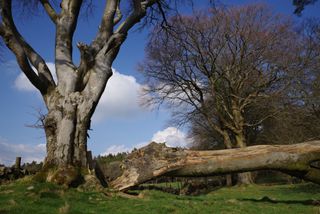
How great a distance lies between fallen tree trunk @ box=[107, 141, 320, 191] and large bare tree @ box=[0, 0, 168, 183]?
1395mm

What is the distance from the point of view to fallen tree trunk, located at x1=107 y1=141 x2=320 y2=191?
9344 mm

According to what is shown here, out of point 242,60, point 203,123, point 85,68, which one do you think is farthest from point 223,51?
point 85,68

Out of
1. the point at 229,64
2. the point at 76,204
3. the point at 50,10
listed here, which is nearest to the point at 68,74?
the point at 50,10

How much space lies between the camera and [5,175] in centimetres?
1422

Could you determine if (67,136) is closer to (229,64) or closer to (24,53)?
(24,53)

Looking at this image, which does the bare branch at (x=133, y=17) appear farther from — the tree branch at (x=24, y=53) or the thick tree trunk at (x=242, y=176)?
the thick tree trunk at (x=242, y=176)

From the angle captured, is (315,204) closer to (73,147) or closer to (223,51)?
(73,147)

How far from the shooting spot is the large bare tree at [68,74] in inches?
368

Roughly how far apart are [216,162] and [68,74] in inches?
202

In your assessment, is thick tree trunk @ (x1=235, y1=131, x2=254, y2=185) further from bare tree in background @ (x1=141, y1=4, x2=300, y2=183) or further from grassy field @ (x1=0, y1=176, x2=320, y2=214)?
grassy field @ (x1=0, y1=176, x2=320, y2=214)

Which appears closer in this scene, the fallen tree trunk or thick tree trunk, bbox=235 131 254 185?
the fallen tree trunk

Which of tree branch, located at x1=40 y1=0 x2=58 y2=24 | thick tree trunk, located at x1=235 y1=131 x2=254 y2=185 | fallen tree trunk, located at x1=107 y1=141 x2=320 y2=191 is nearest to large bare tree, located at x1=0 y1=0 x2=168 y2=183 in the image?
tree branch, located at x1=40 y1=0 x2=58 y2=24

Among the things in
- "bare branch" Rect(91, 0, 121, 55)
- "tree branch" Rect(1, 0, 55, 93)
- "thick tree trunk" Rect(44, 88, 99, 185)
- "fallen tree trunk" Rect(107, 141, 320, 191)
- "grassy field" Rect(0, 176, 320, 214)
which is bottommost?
"grassy field" Rect(0, 176, 320, 214)

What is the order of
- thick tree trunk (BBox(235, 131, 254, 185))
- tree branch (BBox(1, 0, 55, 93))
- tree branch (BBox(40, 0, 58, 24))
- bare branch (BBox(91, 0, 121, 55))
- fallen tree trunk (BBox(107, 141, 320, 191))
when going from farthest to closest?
thick tree trunk (BBox(235, 131, 254, 185)), tree branch (BBox(40, 0, 58, 24)), bare branch (BBox(91, 0, 121, 55)), tree branch (BBox(1, 0, 55, 93)), fallen tree trunk (BBox(107, 141, 320, 191))
